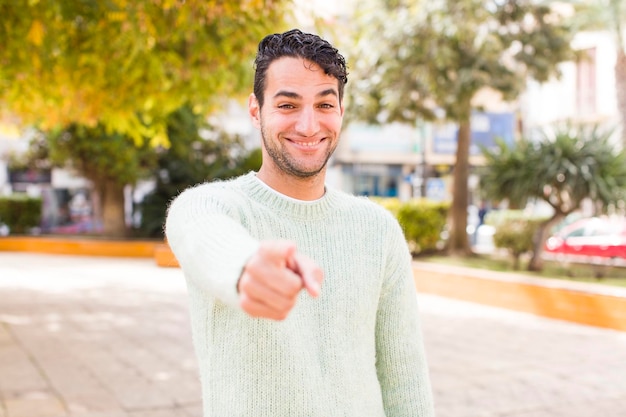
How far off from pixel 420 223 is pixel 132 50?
941 centimetres

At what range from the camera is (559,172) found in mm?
11414

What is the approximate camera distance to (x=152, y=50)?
7352 millimetres

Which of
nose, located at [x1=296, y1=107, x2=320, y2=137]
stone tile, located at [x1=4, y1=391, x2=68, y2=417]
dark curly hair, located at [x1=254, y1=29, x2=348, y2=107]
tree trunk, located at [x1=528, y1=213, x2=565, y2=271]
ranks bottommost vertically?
stone tile, located at [x1=4, y1=391, x2=68, y2=417]

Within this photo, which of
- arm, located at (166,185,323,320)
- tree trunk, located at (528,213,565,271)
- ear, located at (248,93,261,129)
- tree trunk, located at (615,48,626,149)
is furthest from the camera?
tree trunk, located at (615,48,626,149)

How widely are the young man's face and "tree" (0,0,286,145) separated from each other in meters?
4.42

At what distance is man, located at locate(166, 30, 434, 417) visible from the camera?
1.81 meters

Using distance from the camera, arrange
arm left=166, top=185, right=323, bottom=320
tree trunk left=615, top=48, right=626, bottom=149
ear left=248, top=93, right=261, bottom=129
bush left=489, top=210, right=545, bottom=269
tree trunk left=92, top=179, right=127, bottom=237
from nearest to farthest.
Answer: arm left=166, top=185, right=323, bottom=320 < ear left=248, top=93, right=261, bottom=129 < bush left=489, top=210, right=545, bottom=269 < tree trunk left=92, top=179, right=127, bottom=237 < tree trunk left=615, top=48, right=626, bottom=149

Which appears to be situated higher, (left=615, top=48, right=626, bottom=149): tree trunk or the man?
(left=615, top=48, right=626, bottom=149): tree trunk

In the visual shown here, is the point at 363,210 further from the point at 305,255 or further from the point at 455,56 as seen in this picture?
the point at 455,56

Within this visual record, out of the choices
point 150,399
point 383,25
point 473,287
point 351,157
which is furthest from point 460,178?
point 351,157

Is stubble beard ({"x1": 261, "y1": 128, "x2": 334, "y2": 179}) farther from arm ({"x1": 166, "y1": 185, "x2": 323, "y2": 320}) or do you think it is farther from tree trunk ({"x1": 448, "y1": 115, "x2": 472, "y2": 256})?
tree trunk ({"x1": 448, "y1": 115, "x2": 472, "y2": 256})

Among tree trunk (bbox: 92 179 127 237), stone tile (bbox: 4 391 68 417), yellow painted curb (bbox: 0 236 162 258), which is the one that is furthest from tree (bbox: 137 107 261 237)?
stone tile (bbox: 4 391 68 417)

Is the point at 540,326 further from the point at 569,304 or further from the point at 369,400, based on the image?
the point at 369,400

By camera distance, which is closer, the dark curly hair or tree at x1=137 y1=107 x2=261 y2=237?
the dark curly hair
